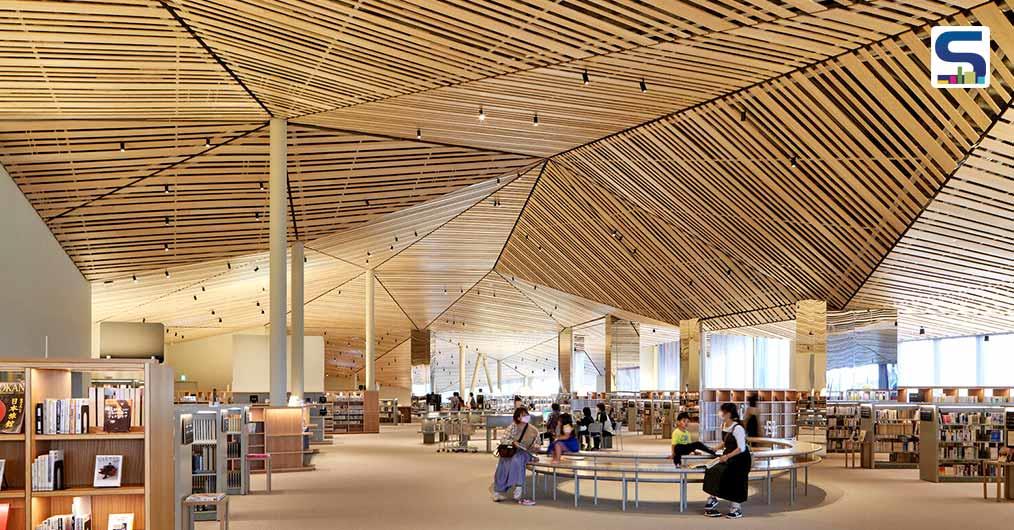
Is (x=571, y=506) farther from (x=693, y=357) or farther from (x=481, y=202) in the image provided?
(x=693, y=357)

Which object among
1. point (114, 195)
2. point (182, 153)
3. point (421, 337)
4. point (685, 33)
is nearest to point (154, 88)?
point (182, 153)

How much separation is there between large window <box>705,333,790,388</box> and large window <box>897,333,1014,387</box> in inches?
153

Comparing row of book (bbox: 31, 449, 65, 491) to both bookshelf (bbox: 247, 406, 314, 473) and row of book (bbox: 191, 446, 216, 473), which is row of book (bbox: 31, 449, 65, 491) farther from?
bookshelf (bbox: 247, 406, 314, 473)

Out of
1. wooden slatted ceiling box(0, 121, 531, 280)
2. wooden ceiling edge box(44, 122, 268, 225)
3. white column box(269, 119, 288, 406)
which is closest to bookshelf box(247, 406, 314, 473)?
white column box(269, 119, 288, 406)

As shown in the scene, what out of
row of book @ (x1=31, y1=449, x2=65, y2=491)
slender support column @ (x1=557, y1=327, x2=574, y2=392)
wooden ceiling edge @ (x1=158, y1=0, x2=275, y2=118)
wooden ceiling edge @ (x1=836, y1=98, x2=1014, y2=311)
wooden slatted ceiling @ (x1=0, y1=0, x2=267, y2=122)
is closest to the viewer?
row of book @ (x1=31, y1=449, x2=65, y2=491)

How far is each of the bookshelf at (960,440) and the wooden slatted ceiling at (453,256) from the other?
27.4 ft

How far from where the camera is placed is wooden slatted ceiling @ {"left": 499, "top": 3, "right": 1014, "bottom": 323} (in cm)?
1221

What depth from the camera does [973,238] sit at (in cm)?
1612

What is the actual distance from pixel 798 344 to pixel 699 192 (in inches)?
224

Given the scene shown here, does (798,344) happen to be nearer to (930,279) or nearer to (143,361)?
(930,279)

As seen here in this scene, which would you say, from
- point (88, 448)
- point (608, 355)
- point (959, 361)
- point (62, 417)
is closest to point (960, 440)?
point (88, 448)

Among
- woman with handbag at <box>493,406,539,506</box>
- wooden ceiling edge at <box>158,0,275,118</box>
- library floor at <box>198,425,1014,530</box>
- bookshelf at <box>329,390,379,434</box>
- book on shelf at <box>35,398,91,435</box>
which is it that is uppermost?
wooden ceiling edge at <box>158,0,275,118</box>

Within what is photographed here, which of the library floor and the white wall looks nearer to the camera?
the library floor

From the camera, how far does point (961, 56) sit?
1060 cm
